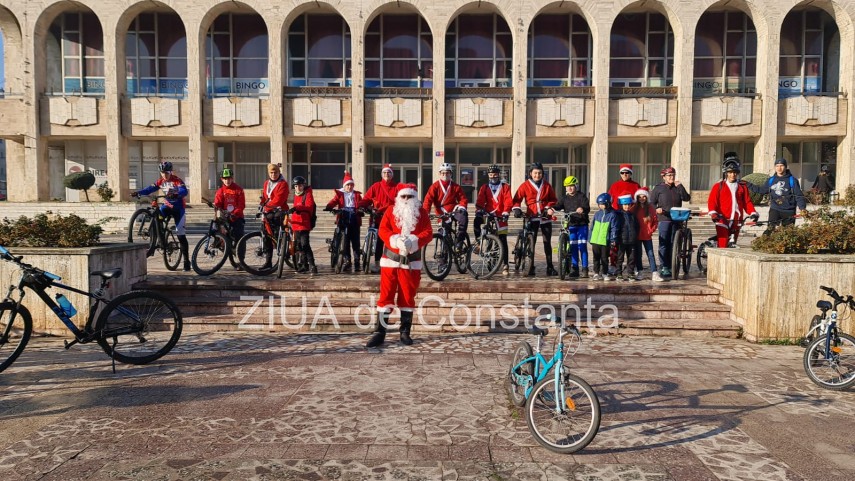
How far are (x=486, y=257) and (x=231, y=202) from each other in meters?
4.25

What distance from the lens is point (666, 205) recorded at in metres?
8.92

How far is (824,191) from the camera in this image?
88.6 feet

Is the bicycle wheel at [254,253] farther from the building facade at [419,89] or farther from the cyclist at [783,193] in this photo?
the building facade at [419,89]

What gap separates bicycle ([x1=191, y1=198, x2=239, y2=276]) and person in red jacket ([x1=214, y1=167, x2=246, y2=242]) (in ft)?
0.52

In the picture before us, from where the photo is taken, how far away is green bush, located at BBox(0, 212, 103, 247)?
23.8 ft

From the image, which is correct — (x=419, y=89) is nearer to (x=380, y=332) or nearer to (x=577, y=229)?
(x=577, y=229)

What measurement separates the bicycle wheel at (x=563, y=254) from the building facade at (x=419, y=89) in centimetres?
1825

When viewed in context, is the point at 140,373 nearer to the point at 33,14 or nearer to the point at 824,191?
the point at 33,14

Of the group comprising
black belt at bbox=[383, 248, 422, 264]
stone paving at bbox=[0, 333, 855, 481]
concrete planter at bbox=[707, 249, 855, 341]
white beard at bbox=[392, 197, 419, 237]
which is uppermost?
white beard at bbox=[392, 197, 419, 237]

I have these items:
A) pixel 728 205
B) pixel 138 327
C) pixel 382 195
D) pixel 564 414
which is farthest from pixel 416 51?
pixel 564 414

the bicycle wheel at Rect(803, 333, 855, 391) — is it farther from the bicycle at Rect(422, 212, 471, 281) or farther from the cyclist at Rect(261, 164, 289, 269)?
the cyclist at Rect(261, 164, 289, 269)

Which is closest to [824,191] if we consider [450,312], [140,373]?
[450,312]

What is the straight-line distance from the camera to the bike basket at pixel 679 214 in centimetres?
878

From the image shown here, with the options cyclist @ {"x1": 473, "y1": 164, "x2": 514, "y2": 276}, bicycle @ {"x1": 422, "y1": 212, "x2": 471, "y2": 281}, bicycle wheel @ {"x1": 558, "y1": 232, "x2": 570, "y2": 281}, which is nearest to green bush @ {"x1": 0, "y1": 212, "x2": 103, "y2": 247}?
bicycle @ {"x1": 422, "y1": 212, "x2": 471, "y2": 281}
